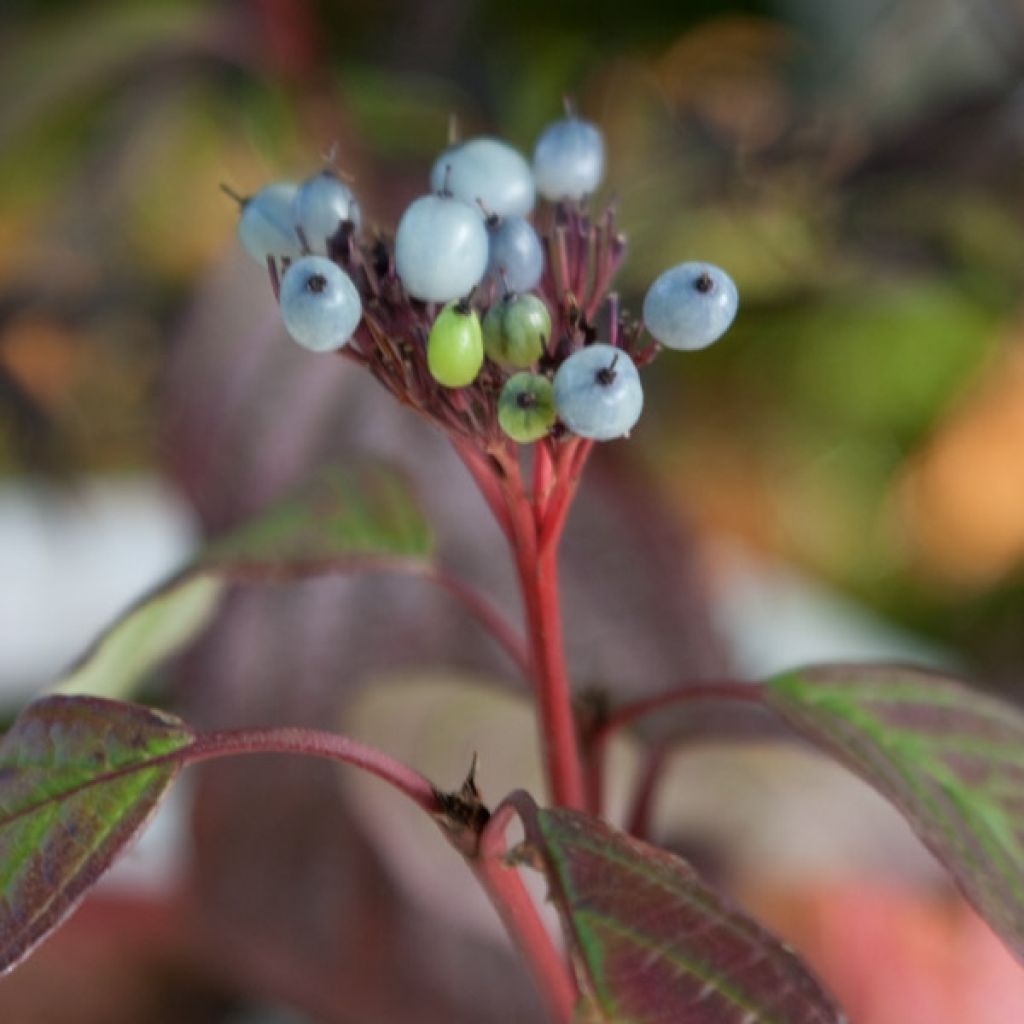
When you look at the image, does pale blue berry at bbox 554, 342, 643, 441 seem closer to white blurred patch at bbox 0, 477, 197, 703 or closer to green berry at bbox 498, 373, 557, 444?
green berry at bbox 498, 373, 557, 444

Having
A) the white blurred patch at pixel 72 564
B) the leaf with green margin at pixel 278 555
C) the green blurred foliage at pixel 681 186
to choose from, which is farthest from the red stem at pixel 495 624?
the white blurred patch at pixel 72 564

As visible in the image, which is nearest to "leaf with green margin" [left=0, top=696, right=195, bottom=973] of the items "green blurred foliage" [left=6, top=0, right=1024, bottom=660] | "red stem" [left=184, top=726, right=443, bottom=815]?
"red stem" [left=184, top=726, right=443, bottom=815]

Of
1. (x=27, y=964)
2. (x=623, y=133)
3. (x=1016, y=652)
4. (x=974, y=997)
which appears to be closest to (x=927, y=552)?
(x=1016, y=652)

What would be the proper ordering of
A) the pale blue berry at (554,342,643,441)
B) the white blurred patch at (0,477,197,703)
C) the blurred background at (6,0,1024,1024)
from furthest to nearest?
the white blurred patch at (0,477,197,703) → the blurred background at (6,0,1024,1024) → the pale blue berry at (554,342,643,441)

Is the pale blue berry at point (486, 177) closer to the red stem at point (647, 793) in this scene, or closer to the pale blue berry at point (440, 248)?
the pale blue berry at point (440, 248)

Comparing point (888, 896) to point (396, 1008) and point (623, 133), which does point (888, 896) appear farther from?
point (623, 133)
